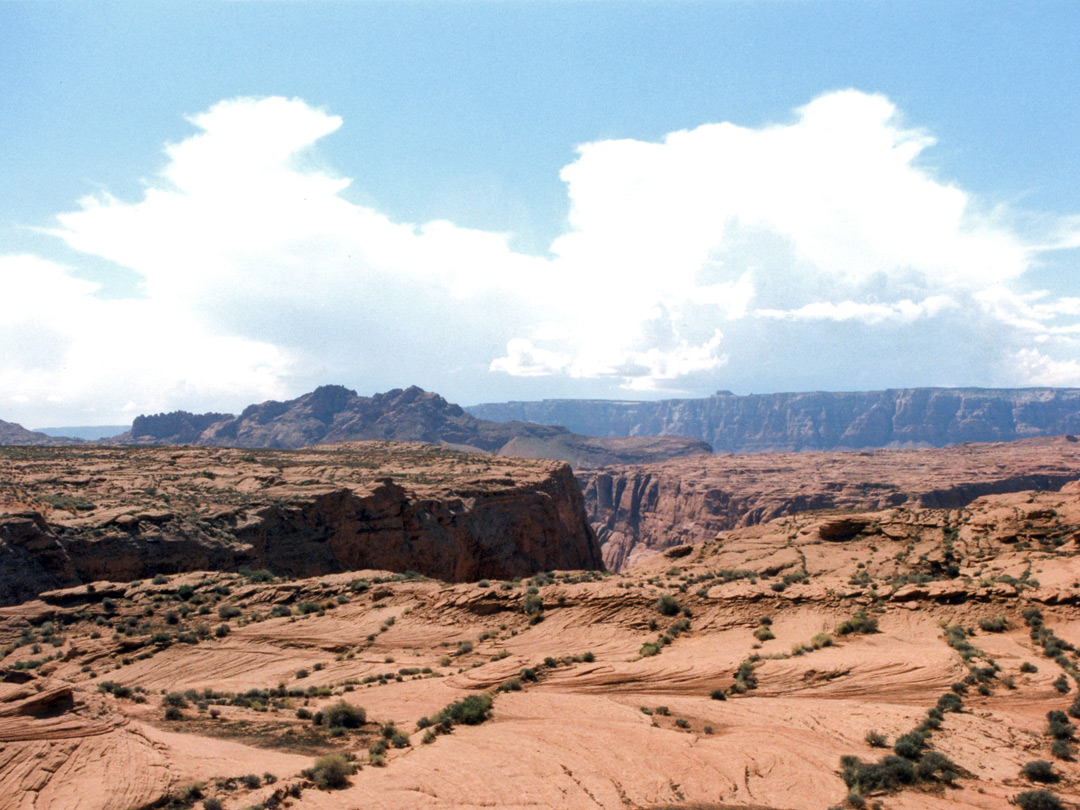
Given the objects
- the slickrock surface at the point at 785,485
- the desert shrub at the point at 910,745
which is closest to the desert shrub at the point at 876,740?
the desert shrub at the point at 910,745

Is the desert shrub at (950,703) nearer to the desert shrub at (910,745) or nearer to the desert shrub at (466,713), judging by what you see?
the desert shrub at (910,745)

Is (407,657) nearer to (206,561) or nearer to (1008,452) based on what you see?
Answer: (206,561)

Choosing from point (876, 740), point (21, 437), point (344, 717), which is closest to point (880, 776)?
point (876, 740)

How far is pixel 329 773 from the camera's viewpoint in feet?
36.5

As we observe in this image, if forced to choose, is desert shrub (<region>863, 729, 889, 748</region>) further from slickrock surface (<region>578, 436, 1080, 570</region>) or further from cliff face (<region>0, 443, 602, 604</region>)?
slickrock surface (<region>578, 436, 1080, 570</region>)

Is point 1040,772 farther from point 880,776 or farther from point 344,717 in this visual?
point 344,717

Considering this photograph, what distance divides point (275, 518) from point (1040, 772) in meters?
39.6

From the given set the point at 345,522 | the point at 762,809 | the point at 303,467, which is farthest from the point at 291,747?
the point at 303,467

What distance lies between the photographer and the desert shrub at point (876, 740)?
12859 mm

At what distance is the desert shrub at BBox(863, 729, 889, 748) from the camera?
12.9m

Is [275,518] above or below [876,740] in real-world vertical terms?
above

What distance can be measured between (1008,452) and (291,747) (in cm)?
18640

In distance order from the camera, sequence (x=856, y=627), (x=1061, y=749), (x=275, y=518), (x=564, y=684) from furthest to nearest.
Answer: (x=275, y=518) < (x=856, y=627) < (x=564, y=684) < (x=1061, y=749)

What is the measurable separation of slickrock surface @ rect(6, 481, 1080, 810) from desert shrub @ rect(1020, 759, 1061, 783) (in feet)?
0.99
